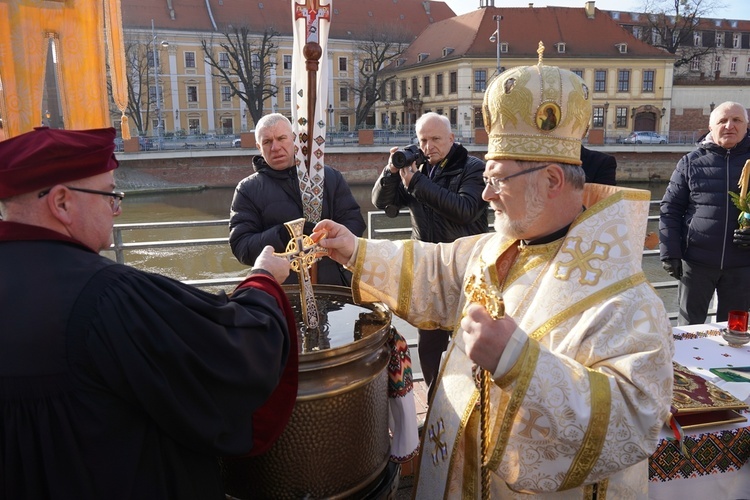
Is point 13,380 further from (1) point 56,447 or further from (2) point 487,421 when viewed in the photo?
(2) point 487,421

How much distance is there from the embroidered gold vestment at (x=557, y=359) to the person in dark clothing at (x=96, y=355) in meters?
0.63

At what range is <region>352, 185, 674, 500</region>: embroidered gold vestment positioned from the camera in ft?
4.55

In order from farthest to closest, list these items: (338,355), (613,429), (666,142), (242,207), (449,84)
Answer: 1. (449,84)
2. (666,142)
3. (242,207)
4. (338,355)
5. (613,429)

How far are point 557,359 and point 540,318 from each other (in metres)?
0.26

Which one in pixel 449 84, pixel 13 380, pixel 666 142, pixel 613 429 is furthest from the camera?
pixel 449 84

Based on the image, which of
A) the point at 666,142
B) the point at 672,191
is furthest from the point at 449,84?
the point at 672,191

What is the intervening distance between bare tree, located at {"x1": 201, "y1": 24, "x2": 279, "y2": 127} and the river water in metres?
12.5

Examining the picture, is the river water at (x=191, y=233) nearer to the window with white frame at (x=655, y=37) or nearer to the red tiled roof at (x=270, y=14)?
the red tiled roof at (x=270, y=14)

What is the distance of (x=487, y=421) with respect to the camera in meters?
1.58

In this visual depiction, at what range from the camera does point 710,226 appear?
4.13 metres

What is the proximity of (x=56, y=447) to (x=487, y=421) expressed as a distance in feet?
3.34

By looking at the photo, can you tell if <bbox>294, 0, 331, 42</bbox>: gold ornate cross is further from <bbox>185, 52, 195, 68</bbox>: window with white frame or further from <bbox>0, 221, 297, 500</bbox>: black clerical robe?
<bbox>185, 52, 195, 68</bbox>: window with white frame

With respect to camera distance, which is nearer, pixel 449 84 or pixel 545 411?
pixel 545 411

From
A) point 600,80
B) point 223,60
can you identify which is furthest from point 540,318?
point 223,60
